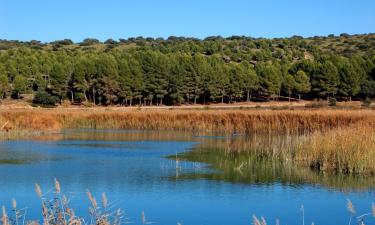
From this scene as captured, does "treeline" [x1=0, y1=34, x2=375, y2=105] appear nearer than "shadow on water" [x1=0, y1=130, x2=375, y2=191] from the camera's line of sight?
No

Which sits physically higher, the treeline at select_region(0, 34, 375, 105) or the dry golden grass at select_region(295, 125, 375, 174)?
the treeline at select_region(0, 34, 375, 105)

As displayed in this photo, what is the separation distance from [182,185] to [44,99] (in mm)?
54640

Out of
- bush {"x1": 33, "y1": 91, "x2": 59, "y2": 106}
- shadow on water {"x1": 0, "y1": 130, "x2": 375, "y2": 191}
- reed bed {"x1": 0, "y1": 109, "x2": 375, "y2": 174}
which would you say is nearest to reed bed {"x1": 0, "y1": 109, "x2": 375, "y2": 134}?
reed bed {"x1": 0, "y1": 109, "x2": 375, "y2": 174}

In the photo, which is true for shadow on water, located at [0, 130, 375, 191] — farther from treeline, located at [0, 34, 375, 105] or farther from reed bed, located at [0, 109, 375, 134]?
treeline, located at [0, 34, 375, 105]

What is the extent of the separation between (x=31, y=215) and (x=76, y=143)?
15850 mm

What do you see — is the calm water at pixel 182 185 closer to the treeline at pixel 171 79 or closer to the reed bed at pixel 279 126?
the reed bed at pixel 279 126

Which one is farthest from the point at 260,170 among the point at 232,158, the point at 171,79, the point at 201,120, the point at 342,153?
the point at 171,79

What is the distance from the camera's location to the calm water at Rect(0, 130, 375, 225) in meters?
13.1

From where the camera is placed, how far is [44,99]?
225 feet

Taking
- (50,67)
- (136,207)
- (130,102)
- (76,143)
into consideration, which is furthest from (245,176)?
(50,67)

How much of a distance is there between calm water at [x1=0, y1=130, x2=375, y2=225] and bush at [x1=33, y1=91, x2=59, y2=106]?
4398 centimetres

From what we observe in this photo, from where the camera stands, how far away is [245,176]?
18.1m

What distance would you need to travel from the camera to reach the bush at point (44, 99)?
68.7 m

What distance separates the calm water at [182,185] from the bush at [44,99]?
4398 centimetres
